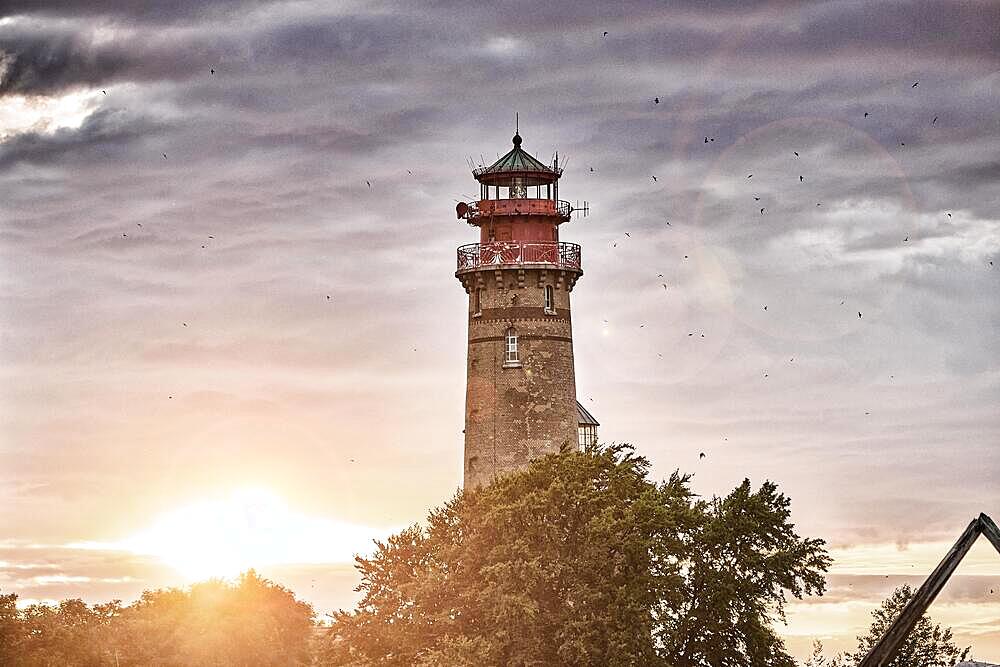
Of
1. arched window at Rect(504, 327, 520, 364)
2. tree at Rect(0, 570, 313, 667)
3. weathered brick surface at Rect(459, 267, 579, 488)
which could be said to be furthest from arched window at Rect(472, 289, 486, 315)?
tree at Rect(0, 570, 313, 667)

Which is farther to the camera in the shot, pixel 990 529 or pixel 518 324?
pixel 518 324

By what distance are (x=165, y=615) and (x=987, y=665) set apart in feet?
134

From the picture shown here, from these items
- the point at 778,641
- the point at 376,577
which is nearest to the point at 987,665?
the point at 778,641

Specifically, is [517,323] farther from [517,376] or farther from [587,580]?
[587,580]

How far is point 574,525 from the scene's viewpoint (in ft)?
169

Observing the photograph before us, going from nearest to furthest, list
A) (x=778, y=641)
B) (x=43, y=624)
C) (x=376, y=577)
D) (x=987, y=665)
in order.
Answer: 1. (x=987, y=665)
2. (x=778, y=641)
3. (x=376, y=577)
4. (x=43, y=624)

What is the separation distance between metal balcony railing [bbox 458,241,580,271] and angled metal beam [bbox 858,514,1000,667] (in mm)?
36132

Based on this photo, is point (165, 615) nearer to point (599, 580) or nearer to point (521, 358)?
point (521, 358)

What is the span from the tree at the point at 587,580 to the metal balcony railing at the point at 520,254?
17.8 meters

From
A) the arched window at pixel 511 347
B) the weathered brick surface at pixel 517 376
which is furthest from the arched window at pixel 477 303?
the arched window at pixel 511 347

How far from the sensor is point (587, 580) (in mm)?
50000

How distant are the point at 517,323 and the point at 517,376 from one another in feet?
7.81

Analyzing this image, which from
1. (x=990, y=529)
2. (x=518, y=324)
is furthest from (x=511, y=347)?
(x=990, y=529)

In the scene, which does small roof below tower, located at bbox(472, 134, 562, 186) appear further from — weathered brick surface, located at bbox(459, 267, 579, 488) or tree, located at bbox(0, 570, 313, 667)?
tree, located at bbox(0, 570, 313, 667)
